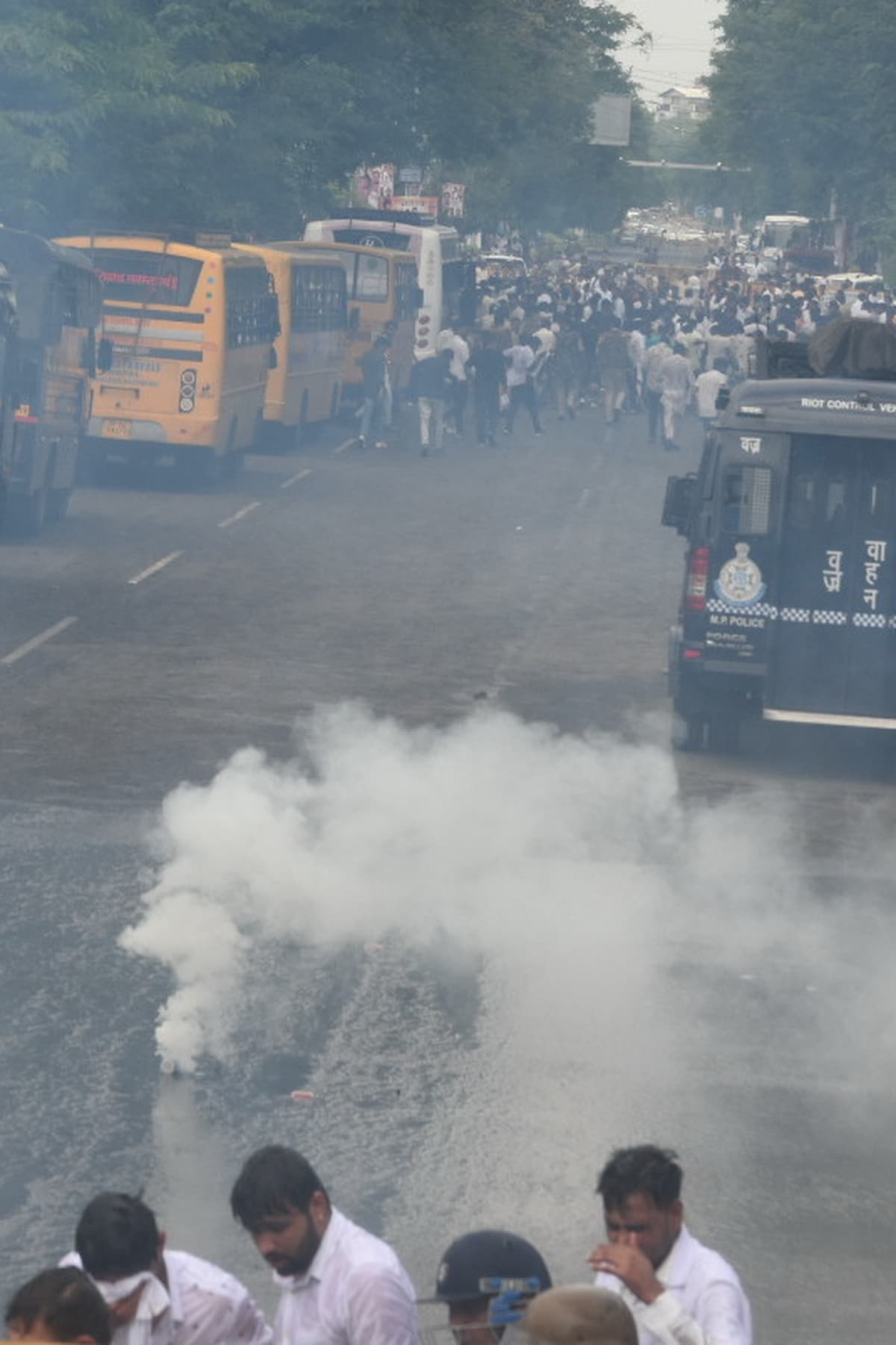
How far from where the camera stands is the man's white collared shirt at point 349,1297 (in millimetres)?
4949

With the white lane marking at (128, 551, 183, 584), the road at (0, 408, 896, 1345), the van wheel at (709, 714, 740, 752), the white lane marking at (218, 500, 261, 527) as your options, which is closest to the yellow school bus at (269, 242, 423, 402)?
the white lane marking at (218, 500, 261, 527)

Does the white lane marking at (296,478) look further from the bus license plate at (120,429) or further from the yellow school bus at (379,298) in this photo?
the yellow school bus at (379,298)

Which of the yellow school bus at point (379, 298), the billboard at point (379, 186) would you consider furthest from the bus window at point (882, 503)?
the billboard at point (379, 186)

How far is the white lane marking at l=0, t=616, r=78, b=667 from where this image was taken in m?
18.7

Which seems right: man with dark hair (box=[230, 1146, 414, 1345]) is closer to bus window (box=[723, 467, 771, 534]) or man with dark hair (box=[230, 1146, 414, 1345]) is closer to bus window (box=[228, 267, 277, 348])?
bus window (box=[723, 467, 771, 534])

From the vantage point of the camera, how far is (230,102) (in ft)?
142

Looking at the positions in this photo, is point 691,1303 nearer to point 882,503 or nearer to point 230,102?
point 882,503

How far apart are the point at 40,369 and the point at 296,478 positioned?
30.6ft

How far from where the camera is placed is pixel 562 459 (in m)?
38.5

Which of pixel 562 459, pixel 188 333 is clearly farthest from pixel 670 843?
pixel 562 459

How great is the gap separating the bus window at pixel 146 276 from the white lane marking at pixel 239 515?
8.69 ft

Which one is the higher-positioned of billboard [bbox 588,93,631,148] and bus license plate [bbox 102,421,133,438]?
billboard [bbox 588,93,631,148]

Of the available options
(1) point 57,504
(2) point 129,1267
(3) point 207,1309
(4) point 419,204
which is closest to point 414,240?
(4) point 419,204

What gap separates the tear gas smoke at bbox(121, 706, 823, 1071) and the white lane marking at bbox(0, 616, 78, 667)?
13.2 feet
